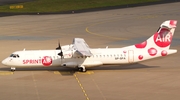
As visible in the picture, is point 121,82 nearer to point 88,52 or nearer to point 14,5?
point 88,52

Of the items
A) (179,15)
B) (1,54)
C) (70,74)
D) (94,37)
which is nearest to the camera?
(70,74)

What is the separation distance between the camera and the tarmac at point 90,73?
37781 millimetres

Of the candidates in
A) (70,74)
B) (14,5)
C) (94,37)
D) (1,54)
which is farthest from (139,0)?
(70,74)

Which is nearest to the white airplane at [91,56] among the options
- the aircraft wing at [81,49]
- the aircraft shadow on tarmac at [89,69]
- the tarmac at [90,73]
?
the aircraft wing at [81,49]

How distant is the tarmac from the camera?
37.8 m

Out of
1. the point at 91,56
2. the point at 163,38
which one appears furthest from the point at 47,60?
the point at 163,38

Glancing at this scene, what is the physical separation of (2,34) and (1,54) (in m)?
17.3

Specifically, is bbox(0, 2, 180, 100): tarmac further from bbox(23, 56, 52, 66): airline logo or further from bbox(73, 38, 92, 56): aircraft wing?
bbox(73, 38, 92, 56): aircraft wing

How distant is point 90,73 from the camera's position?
149 ft

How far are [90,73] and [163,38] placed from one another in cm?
831

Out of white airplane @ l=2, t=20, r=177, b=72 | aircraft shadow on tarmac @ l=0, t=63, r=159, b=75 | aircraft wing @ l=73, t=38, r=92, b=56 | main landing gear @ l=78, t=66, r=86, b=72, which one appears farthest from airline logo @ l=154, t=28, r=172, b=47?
main landing gear @ l=78, t=66, r=86, b=72

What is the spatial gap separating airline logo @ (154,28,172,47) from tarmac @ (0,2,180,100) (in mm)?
2709

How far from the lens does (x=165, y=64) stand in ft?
161

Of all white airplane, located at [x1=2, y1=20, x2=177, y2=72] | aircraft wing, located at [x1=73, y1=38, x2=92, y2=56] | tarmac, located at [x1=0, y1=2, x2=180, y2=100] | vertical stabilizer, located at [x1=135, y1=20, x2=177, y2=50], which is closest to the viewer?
tarmac, located at [x1=0, y1=2, x2=180, y2=100]
